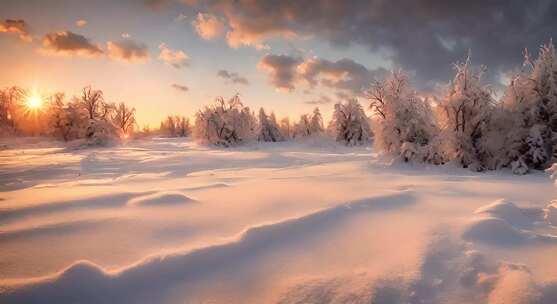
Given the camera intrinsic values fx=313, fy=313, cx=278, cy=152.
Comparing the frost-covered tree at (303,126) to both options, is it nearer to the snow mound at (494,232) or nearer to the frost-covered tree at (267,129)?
the frost-covered tree at (267,129)

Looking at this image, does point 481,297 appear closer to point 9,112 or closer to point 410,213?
point 410,213

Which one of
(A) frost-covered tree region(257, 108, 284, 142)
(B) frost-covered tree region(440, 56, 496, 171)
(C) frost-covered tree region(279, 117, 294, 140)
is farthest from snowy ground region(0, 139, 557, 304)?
(C) frost-covered tree region(279, 117, 294, 140)

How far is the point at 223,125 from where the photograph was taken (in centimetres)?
3419

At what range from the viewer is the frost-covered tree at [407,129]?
15.6 m

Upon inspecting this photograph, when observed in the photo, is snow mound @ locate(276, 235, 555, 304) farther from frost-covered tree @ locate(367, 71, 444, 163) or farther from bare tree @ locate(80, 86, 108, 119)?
bare tree @ locate(80, 86, 108, 119)

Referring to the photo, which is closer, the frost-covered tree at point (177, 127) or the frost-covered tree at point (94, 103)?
the frost-covered tree at point (94, 103)

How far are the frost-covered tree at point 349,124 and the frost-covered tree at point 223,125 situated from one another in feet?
38.7

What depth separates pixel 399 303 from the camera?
3072 mm

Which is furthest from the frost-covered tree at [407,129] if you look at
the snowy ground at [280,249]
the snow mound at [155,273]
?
the snow mound at [155,273]

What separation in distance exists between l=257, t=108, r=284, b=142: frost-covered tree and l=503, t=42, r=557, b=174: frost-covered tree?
37.1 meters

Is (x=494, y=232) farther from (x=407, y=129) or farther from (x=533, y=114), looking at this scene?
(x=533, y=114)

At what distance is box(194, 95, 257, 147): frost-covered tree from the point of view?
34.2m

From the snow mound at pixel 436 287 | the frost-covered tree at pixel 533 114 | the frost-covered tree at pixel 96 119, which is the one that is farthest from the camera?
the frost-covered tree at pixel 96 119

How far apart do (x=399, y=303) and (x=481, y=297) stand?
860mm
